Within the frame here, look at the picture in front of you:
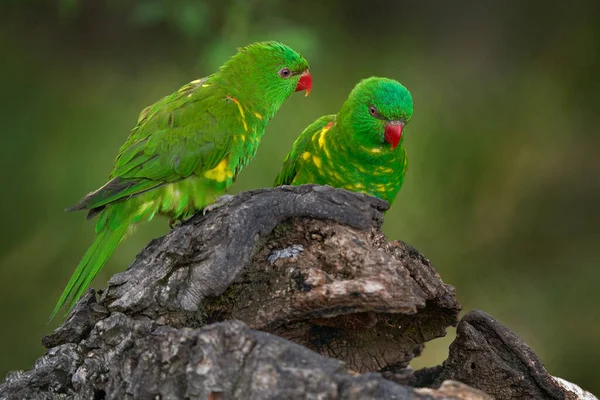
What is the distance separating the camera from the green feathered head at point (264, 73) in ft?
8.77

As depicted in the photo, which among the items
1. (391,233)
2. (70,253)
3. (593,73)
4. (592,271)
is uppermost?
(593,73)

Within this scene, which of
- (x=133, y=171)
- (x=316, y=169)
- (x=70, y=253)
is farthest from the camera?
(x=70, y=253)

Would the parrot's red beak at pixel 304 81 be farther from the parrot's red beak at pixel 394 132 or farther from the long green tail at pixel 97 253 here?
the long green tail at pixel 97 253

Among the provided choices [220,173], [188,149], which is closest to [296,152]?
[220,173]

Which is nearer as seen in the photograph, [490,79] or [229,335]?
[229,335]

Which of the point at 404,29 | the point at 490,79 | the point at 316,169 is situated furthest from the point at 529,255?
the point at 316,169

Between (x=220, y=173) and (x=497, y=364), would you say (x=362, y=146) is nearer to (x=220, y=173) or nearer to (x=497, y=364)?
(x=220, y=173)

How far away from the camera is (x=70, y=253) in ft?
13.2

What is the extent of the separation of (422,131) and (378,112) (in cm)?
171

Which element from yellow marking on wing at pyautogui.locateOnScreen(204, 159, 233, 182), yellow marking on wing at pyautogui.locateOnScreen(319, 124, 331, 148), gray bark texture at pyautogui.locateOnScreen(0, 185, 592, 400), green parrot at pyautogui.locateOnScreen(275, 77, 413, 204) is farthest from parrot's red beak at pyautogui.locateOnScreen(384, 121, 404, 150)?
gray bark texture at pyautogui.locateOnScreen(0, 185, 592, 400)

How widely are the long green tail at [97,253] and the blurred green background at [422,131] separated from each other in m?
1.74

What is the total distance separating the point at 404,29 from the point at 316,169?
212 centimetres

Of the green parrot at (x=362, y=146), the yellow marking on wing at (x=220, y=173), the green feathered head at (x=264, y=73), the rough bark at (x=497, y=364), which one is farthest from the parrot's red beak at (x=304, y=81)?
the rough bark at (x=497, y=364)

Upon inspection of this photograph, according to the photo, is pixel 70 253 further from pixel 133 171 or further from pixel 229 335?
pixel 229 335
